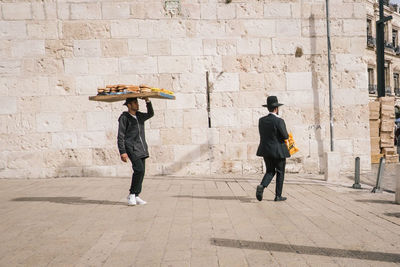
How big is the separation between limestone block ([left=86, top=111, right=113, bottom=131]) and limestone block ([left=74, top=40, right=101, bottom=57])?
1.60m

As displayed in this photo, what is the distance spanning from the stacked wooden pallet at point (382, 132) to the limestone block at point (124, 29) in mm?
8275

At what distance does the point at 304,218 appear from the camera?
441cm

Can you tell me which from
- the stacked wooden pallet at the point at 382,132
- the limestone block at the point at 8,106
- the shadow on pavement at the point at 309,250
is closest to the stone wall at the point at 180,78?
the limestone block at the point at 8,106

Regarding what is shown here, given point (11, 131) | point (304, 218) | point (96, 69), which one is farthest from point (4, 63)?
point (304, 218)

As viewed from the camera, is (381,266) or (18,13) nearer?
(381,266)

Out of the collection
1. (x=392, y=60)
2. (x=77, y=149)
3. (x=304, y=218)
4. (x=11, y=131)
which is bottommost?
(x=304, y=218)

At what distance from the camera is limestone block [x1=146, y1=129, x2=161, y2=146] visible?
8867 millimetres

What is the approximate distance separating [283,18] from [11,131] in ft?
26.5

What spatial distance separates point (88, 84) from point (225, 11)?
14.0 feet

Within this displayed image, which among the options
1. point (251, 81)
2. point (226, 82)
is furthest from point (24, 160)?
point (251, 81)

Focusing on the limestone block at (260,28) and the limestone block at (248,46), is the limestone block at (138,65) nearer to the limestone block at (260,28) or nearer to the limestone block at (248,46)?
the limestone block at (248,46)

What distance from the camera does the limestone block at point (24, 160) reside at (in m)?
8.64

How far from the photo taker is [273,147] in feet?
18.3

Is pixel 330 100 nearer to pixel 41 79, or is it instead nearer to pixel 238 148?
pixel 238 148
